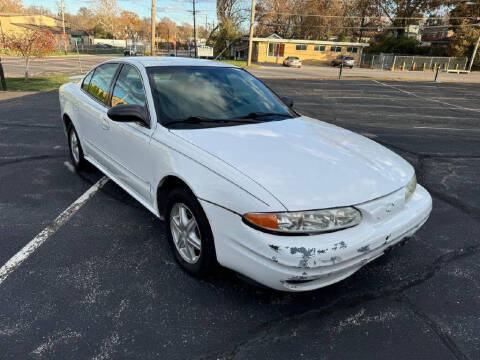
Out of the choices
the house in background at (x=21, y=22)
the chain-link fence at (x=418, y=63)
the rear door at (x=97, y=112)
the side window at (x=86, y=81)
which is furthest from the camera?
the house in background at (x=21, y=22)

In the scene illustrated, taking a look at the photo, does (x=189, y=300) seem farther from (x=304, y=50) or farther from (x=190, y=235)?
(x=304, y=50)

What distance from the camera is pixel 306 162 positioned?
2.43 meters

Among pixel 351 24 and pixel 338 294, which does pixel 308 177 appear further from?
pixel 351 24

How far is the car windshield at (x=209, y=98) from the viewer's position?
3.01 meters

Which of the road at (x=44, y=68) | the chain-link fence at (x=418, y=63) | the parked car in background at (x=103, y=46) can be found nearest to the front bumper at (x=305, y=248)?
the road at (x=44, y=68)

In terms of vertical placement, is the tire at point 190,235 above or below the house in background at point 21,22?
below

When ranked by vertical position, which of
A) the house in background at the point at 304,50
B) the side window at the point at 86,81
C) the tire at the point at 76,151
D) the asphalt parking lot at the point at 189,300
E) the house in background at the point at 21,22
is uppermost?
the house in background at the point at 21,22

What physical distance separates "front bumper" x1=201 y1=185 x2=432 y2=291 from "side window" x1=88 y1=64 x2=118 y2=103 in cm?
232

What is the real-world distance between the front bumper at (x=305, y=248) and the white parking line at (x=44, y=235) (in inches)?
69.0

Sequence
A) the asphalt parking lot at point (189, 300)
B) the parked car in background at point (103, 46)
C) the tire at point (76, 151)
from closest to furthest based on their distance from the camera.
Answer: the asphalt parking lot at point (189, 300) → the tire at point (76, 151) → the parked car in background at point (103, 46)

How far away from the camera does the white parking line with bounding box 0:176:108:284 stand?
2801mm

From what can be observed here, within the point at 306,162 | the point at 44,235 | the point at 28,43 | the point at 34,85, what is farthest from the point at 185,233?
the point at 28,43

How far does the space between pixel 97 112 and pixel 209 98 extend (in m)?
1.42

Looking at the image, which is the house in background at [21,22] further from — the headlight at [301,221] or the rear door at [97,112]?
the headlight at [301,221]
